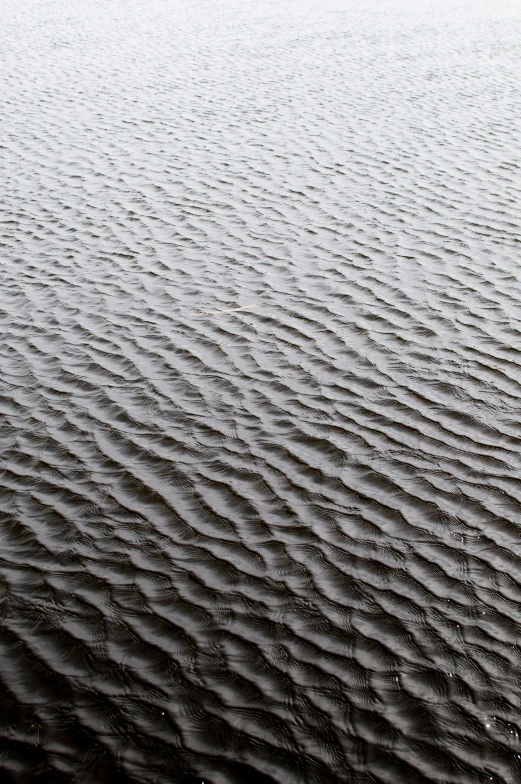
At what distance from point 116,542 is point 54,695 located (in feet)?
6.54

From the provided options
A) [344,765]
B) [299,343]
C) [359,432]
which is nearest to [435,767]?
[344,765]

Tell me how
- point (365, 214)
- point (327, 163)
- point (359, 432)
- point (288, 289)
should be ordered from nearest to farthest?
point (359, 432) → point (288, 289) → point (365, 214) → point (327, 163)

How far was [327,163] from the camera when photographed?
66.9ft

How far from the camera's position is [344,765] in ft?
21.8

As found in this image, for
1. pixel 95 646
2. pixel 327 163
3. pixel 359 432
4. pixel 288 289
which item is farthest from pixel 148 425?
pixel 327 163

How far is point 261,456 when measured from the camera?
404 inches

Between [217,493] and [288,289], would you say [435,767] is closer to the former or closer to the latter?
[217,493]

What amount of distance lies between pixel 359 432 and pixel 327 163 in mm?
11544

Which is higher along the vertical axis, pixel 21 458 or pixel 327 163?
pixel 327 163

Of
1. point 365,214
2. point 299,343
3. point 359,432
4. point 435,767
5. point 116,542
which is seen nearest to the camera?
point 435,767

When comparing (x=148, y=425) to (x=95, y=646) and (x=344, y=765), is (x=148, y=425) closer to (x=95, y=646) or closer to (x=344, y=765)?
(x=95, y=646)

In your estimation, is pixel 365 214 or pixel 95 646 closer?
pixel 95 646

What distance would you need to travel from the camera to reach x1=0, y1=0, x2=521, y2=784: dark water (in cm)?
701

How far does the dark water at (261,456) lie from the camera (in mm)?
7012
